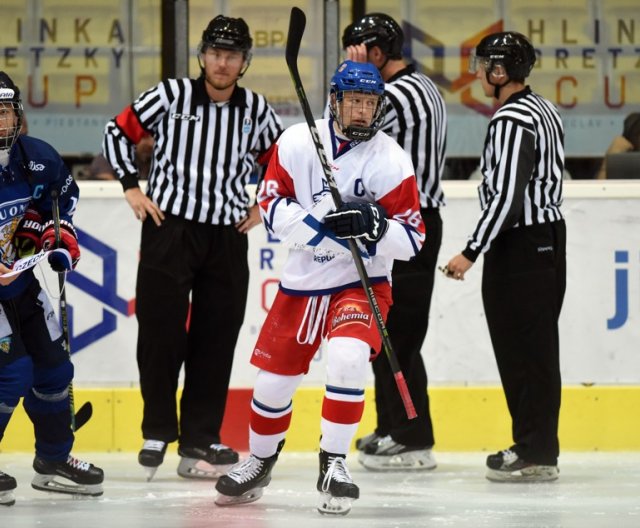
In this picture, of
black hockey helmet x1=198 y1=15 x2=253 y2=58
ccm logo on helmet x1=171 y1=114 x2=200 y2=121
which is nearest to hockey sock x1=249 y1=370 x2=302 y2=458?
ccm logo on helmet x1=171 y1=114 x2=200 y2=121

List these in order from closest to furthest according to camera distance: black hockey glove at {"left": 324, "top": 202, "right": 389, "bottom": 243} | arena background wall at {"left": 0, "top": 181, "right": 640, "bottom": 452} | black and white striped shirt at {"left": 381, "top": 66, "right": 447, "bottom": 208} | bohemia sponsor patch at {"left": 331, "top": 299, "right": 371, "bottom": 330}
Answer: black hockey glove at {"left": 324, "top": 202, "right": 389, "bottom": 243}, bohemia sponsor patch at {"left": 331, "top": 299, "right": 371, "bottom": 330}, black and white striped shirt at {"left": 381, "top": 66, "right": 447, "bottom": 208}, arena background wall at {"left": 0, "top": 181, "right": 640, "bottom": 452}

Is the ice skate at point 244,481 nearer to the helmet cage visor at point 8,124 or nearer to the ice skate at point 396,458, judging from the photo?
the ice skate at point 396,458

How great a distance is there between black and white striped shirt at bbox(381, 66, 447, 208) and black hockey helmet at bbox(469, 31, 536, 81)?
0.83ft

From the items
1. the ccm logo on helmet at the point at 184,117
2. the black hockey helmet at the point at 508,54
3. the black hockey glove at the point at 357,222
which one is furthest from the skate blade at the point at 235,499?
the black hockey helmet at the point at 508,54

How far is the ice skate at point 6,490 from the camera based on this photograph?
13.9 ft

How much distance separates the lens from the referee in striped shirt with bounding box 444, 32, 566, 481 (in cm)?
474

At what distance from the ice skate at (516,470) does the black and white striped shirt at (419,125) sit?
34.2 inches

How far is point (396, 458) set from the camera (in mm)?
5066

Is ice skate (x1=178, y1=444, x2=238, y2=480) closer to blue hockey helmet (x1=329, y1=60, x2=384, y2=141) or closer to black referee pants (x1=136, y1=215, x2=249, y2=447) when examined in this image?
black referee pants (x1=136, y1=215, x2=249, y2=447)

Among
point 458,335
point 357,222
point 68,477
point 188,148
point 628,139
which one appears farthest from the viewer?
point 628,139

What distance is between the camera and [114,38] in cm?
658

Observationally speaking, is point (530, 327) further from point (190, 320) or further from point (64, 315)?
point (64, 315)

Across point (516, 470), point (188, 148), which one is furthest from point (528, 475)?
point (188, 148)

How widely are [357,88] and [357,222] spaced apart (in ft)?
1.36
